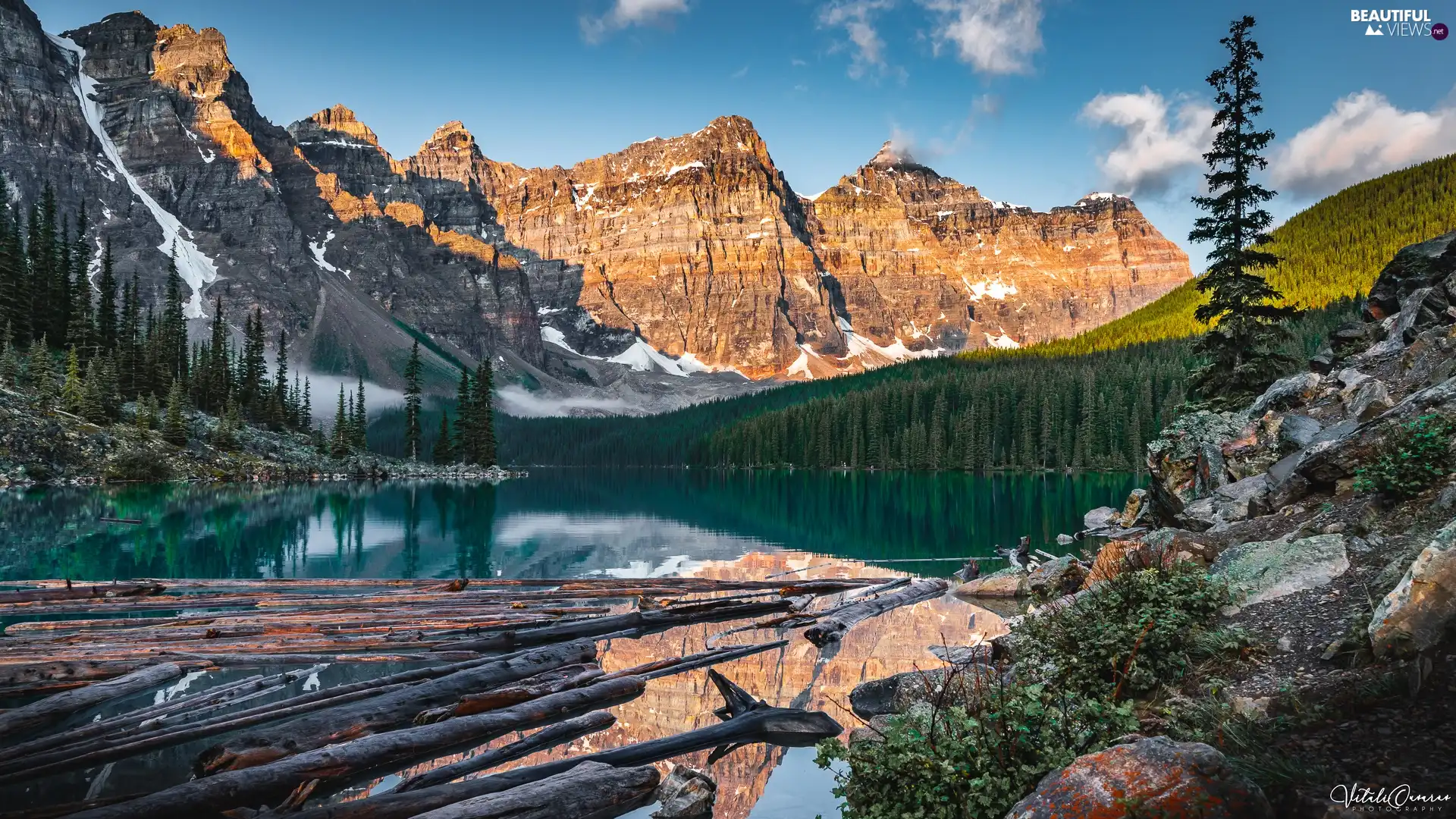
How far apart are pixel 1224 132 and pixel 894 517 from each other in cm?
3077

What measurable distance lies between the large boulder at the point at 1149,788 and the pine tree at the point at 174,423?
290 feet

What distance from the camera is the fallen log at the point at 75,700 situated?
999 centimetres

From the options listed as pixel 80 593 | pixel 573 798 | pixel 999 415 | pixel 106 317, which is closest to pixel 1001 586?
pixel 573 798

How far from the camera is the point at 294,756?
326 inches

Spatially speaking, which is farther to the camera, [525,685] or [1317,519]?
[525,685]

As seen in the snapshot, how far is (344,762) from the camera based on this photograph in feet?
28.3

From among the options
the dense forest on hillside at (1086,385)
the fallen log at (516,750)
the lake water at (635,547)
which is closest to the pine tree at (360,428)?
the lake water at (635,547)

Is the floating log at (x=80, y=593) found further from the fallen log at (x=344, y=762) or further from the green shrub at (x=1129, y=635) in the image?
the green shrub at (x=1129, y=635)

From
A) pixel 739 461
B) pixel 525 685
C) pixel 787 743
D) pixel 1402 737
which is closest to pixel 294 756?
pixel 525 685

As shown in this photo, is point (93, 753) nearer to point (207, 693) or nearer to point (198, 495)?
point (207, 693)

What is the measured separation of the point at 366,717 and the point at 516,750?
215 cm

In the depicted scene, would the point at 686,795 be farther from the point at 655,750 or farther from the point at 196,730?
the point at 196,730

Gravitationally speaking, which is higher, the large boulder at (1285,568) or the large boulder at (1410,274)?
the large boulder at (1410,274)

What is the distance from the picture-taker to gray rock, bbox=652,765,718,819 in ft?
28.5
